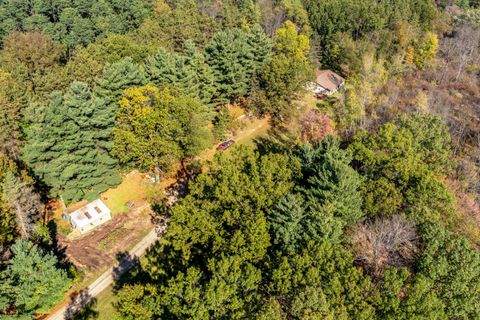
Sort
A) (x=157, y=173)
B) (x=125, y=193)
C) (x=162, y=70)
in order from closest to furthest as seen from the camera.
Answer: (x=125, y=193)
(x=157, y=173)
(x=162, y=70)

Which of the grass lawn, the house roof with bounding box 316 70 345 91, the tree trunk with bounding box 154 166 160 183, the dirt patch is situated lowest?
the dirt patch

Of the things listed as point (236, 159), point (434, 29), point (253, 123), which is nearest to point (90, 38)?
point (253, 123)

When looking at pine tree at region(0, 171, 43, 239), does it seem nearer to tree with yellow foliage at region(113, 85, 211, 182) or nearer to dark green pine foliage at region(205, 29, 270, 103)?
tree with yellow foliage at region(113, 85, 211, 182)

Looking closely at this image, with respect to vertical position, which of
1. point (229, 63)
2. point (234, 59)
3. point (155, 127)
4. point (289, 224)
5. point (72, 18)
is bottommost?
point (289, 224)

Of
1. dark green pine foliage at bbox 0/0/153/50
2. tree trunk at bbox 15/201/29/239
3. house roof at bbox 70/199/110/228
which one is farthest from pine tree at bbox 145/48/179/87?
dark green pine foliage at bbox 0/0/153/50

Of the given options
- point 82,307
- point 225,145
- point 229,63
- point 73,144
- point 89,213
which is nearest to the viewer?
point 82,307

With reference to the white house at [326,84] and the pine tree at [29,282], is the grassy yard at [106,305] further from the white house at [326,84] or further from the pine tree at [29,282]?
the white house at [326,84]

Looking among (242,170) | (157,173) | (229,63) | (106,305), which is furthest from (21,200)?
(229,63)

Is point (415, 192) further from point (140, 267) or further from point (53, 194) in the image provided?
point (53, 194)

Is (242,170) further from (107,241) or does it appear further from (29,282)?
(29,282)
